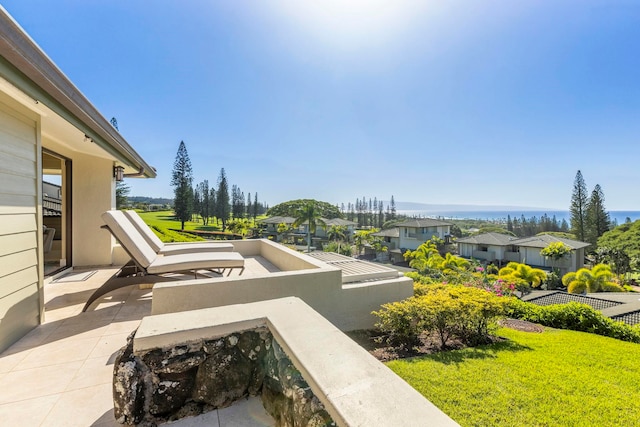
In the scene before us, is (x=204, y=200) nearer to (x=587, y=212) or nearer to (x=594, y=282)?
(x=594, y=282)

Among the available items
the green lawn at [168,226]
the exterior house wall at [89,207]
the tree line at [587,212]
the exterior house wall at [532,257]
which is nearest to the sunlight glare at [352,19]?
the exterior house wall at [89,207]

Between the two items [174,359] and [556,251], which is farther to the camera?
[556,251]

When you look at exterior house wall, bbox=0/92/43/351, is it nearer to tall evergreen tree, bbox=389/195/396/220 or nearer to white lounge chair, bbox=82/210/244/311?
white lounge chair, bbox=82/210/244/311

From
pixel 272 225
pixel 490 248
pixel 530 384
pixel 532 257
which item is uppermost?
pixel 530 384

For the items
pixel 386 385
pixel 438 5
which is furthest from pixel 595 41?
pixel 386 385

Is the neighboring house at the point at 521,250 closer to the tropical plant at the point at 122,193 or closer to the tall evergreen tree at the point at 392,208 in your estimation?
the tropical plant at the point at 122,193

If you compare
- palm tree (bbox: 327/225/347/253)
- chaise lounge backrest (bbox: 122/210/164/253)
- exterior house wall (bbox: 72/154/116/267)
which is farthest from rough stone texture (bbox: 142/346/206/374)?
palm tree (bbox: 327/225/347/253)

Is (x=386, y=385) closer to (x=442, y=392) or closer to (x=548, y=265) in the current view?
(x=442, y=392)

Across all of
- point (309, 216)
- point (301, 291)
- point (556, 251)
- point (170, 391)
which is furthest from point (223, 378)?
point (556, 251)

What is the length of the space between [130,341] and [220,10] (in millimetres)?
7768

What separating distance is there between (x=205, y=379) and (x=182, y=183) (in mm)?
35575

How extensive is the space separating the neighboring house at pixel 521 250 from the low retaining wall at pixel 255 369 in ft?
108

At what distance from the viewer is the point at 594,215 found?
34.2 metres

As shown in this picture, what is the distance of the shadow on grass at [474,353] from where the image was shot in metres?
4.04
